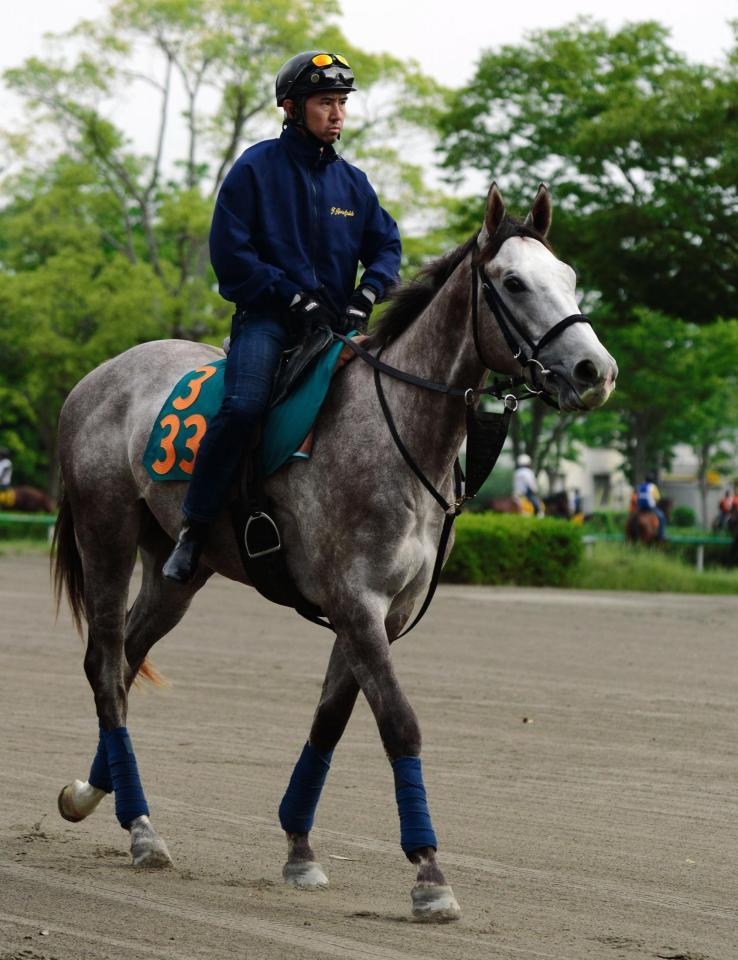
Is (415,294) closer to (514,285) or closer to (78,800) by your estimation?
(514,285)

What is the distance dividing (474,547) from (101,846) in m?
17.2

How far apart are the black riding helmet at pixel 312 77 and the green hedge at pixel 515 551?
56.5 ft

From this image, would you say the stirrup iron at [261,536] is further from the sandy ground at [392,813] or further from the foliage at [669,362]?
the foliage at [669,362]

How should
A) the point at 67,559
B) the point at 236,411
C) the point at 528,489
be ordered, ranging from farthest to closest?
1. the point at 528,489
2. the point at 67,559
3. the point at 236,411

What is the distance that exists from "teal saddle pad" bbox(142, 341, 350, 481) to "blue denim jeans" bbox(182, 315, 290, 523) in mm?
98

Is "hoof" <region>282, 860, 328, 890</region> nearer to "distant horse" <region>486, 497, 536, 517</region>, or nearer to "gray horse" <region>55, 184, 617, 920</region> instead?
"gray horse" <region>55, 184, 617, 920</region>

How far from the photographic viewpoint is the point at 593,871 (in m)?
5.76

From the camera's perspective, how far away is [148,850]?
18.8 ft

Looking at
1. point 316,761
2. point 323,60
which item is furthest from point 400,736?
point 323,60

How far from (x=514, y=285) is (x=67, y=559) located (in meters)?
2.92

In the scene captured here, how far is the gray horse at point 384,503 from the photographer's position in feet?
16.5

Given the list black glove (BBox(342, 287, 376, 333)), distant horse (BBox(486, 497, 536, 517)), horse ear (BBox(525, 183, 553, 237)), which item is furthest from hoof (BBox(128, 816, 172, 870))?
distant horse (BBox(486, 497, 536, 517))

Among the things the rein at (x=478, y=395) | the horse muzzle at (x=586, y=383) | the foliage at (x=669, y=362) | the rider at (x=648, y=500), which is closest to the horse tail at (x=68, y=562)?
the rein at (x=478, y=395)

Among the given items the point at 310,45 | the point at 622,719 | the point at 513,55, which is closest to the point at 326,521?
the point at 622,719
